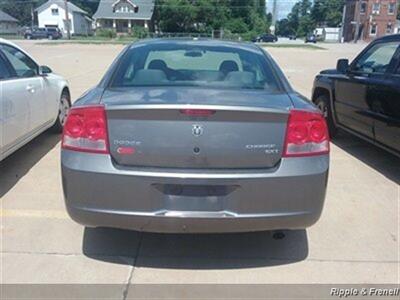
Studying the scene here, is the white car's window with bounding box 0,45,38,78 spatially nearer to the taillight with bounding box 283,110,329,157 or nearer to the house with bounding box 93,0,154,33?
the taillight with bounding box 283,110,329,157

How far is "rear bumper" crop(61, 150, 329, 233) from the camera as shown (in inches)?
114

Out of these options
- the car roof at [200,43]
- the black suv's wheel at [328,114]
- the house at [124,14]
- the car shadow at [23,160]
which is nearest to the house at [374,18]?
the house at [124,14]

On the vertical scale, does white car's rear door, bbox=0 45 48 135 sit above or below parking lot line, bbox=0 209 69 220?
above

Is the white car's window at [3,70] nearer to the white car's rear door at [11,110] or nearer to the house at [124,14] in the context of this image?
the white car's rear door at [11,110]

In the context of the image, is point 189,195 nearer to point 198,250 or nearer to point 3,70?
point 198,250

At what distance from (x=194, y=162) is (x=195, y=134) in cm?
18

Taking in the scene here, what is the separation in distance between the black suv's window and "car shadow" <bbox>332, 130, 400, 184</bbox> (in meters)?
1.20

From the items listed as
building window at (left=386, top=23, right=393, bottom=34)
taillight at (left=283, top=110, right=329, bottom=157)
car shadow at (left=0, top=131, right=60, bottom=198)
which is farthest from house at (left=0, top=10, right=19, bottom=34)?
taillight at (left=283, top=110, right=329, bottom=157)

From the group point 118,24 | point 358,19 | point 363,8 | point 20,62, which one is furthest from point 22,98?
point 118,24

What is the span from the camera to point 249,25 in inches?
3174

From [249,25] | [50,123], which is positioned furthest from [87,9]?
[50,123]

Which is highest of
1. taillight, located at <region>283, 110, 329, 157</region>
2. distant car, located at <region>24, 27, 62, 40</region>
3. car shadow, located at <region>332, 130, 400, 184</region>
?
taillight, located at <region>283, 110, 329, 157</region>

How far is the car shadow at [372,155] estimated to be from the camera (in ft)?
18.7

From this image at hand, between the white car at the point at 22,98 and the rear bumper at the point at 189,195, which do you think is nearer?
the rear bumper at the point at 189,195
